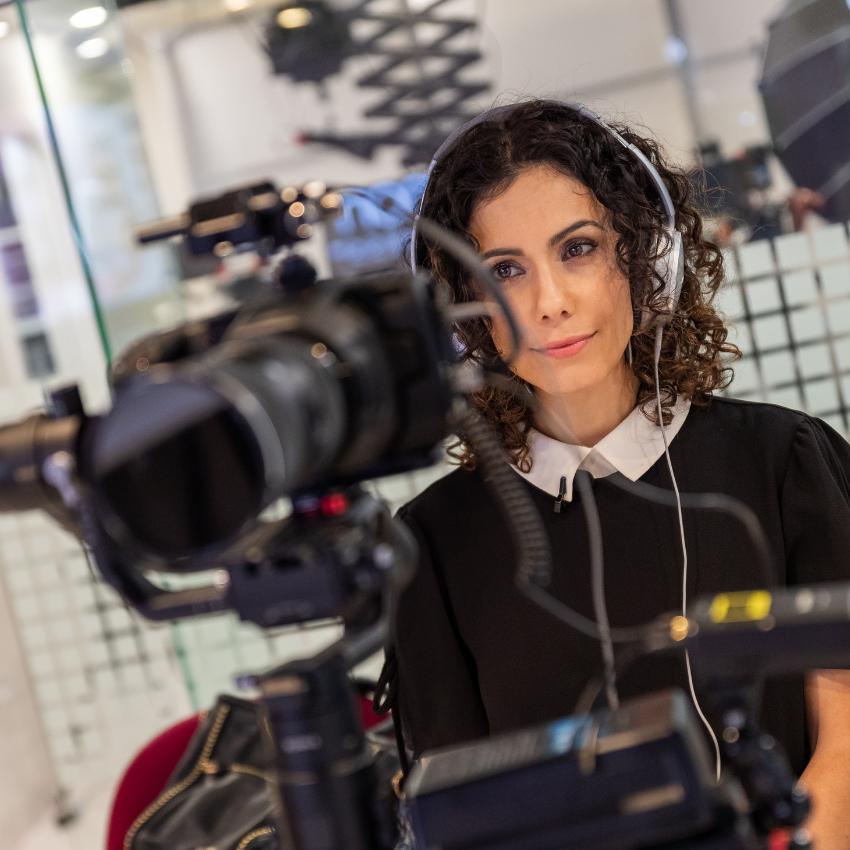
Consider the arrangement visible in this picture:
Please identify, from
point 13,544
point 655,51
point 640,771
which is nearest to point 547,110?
point 640,771

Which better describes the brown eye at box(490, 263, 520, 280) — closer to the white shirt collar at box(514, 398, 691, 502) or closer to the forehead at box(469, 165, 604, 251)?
the forehead at box(469, 165, 604, 251)

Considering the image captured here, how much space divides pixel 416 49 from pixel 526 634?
247 cm

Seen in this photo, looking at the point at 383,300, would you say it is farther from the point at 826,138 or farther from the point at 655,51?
the point at 655,51

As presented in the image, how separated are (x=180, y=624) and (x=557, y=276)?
1.22m

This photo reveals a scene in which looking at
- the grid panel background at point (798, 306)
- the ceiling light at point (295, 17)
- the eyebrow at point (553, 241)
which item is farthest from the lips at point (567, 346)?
the ceiling light at point (295, 17)

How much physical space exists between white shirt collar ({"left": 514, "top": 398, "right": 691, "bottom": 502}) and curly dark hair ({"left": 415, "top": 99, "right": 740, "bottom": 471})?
2cm

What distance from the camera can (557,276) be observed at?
1.17 m

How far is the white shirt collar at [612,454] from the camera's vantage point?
1.21 meters

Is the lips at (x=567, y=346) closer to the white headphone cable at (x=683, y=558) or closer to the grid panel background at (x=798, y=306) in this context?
the white headphone cable at (x=683, y=558)

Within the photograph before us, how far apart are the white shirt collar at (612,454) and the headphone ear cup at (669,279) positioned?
107 mm

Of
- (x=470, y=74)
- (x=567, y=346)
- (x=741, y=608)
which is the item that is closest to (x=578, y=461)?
(x=567, y=346)

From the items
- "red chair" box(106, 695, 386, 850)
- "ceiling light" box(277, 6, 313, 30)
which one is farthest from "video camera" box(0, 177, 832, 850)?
"ceiling light" box(277, 6, 313, 30)

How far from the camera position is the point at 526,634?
1.20 metres

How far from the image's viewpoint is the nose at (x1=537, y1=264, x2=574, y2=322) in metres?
1.14
